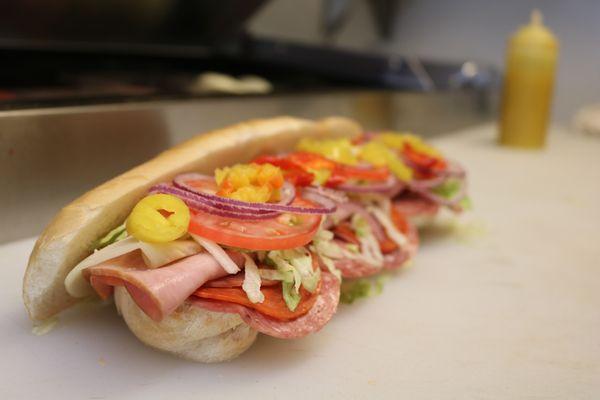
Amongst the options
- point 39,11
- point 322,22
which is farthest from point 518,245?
point 322,22

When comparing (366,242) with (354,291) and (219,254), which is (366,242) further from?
(219,254)

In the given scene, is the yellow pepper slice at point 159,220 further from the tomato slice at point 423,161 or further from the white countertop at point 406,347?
the tomato slice at point 423,161

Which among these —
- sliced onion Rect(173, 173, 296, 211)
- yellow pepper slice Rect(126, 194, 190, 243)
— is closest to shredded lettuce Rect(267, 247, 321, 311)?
sliced onion Rect(173, 173, 296, 211)

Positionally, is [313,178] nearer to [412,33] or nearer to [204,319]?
[204,319]

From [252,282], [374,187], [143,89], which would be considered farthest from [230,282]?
[143,89]

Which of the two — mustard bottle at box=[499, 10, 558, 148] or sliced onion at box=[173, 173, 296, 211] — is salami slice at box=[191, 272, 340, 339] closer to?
sliced onion at box=[173, 173, 296, 211]

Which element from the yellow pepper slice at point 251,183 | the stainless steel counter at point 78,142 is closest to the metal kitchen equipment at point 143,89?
the stainless steel counter at point 78,142
